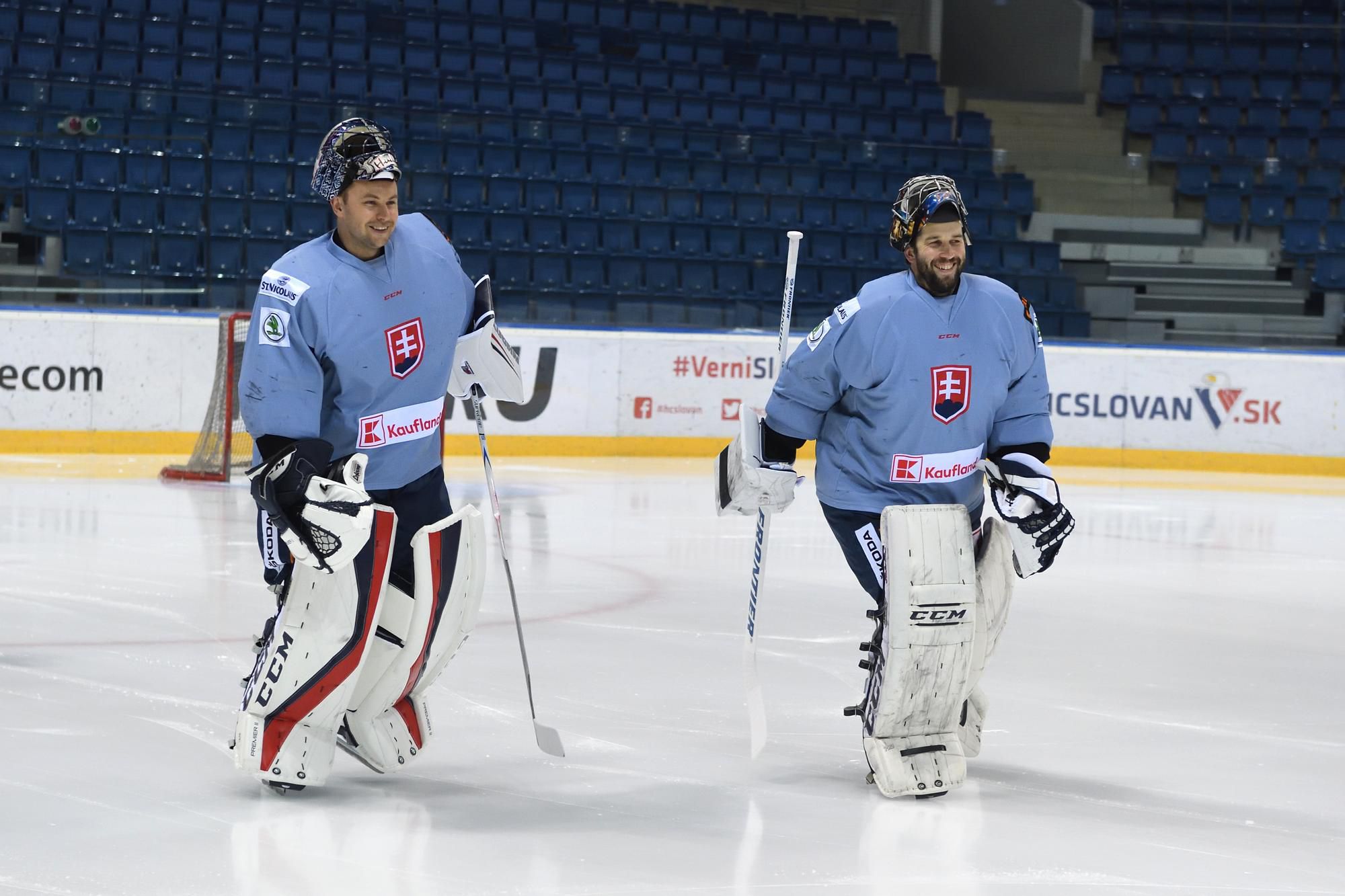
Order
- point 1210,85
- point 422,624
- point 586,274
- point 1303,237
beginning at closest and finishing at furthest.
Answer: point 422,624
point 586,274
point 1303,237
point 1210,85

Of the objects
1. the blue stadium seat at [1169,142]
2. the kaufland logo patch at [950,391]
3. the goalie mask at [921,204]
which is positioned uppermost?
the blue stadium seat at [1169,142]

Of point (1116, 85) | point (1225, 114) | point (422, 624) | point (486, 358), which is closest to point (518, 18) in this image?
point (1116, 85)

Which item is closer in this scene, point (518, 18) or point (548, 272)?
point (548, 272)

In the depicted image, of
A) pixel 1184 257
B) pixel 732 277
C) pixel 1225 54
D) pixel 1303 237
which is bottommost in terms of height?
pixel 732 277

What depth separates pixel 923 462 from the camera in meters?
3.33

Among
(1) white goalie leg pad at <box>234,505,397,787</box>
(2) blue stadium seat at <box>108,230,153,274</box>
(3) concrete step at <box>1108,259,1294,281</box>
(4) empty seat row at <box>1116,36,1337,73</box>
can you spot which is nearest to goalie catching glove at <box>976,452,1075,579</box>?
(1) white goalie leg pad at <box>234,505,397,787</box>

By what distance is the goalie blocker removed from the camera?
305 cm

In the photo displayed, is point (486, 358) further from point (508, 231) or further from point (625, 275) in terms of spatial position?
point (508, 231)

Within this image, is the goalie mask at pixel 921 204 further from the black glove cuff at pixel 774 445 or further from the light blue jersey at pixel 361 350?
the light blue jersey at pixel 361 350

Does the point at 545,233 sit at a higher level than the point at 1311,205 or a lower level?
lower

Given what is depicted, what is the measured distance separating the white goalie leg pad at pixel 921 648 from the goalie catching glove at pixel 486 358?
0.84m

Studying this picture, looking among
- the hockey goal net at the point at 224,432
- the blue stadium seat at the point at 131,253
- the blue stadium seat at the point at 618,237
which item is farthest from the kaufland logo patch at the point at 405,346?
the blue stadium seat at the point at 618,237

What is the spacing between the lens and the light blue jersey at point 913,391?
3279 millimetres

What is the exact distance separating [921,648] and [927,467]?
387 mm
